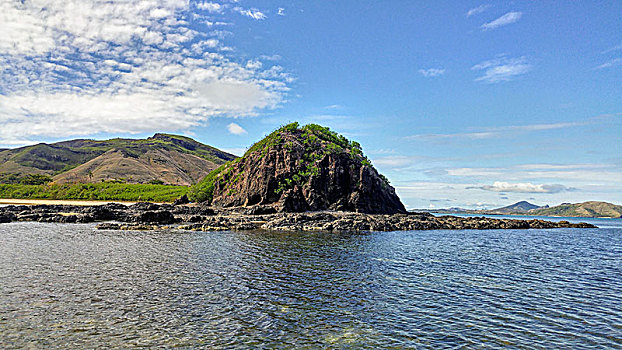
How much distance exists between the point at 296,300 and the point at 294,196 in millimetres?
70605

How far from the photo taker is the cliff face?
305ft

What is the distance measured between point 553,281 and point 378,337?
20.0m

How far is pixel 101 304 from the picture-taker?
18.4 meters

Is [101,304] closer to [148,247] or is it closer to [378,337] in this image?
[378,337]

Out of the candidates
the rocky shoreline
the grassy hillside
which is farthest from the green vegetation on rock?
the grassy hillside

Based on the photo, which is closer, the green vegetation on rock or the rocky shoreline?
the rocky shoreline

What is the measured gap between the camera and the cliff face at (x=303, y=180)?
92812mm

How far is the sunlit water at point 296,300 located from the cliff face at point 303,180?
55542mm

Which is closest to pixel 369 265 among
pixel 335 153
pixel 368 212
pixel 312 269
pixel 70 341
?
pixel 312 269

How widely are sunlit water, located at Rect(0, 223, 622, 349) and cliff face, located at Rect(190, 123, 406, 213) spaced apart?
5554 cm

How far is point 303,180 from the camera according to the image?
94.9m

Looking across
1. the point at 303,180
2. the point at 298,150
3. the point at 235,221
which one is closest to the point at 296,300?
the point at 235,221

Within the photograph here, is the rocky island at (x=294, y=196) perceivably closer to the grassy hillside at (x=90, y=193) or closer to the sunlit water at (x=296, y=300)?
the grassy hillside at (x=90, y=193)

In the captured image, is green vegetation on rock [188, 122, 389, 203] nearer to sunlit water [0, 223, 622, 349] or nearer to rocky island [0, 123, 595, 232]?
rocky island [0, 123, 595, 232]
